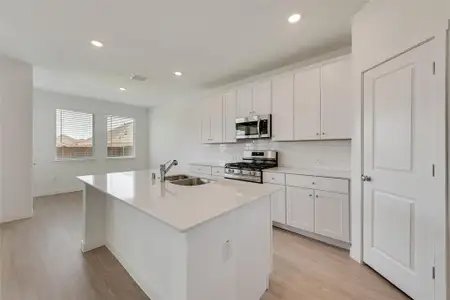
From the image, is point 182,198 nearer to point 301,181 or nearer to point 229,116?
point 301,181

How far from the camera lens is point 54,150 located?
226 inches

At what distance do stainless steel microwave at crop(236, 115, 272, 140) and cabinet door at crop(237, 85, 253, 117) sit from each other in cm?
13

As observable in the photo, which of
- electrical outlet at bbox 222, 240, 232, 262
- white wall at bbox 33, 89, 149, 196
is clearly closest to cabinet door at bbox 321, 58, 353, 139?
electrical outlet at bbox 222, 240, 232, 262

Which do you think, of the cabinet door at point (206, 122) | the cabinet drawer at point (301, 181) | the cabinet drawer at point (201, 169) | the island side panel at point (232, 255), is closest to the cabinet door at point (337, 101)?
the cabinet drawer at point (301, 181)

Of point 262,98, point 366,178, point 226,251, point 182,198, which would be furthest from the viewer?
point 262,98

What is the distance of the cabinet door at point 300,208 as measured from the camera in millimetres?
3045

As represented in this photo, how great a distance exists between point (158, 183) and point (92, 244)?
133 cm

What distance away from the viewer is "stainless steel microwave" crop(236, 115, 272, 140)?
381 centimetres

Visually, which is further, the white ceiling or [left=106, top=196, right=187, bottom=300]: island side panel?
the white ceiling

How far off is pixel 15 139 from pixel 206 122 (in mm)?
3264

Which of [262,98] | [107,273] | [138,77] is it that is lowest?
[107,273]

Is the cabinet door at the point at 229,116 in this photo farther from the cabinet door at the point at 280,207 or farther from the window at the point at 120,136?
the window at the point at 120,136

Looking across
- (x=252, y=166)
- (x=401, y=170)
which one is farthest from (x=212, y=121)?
(x=401, y=170)

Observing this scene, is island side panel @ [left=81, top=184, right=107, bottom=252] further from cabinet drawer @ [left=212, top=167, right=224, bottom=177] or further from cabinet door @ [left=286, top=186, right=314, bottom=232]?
cabinet door @ [left=286, top=186, right=314, bottom=232]
